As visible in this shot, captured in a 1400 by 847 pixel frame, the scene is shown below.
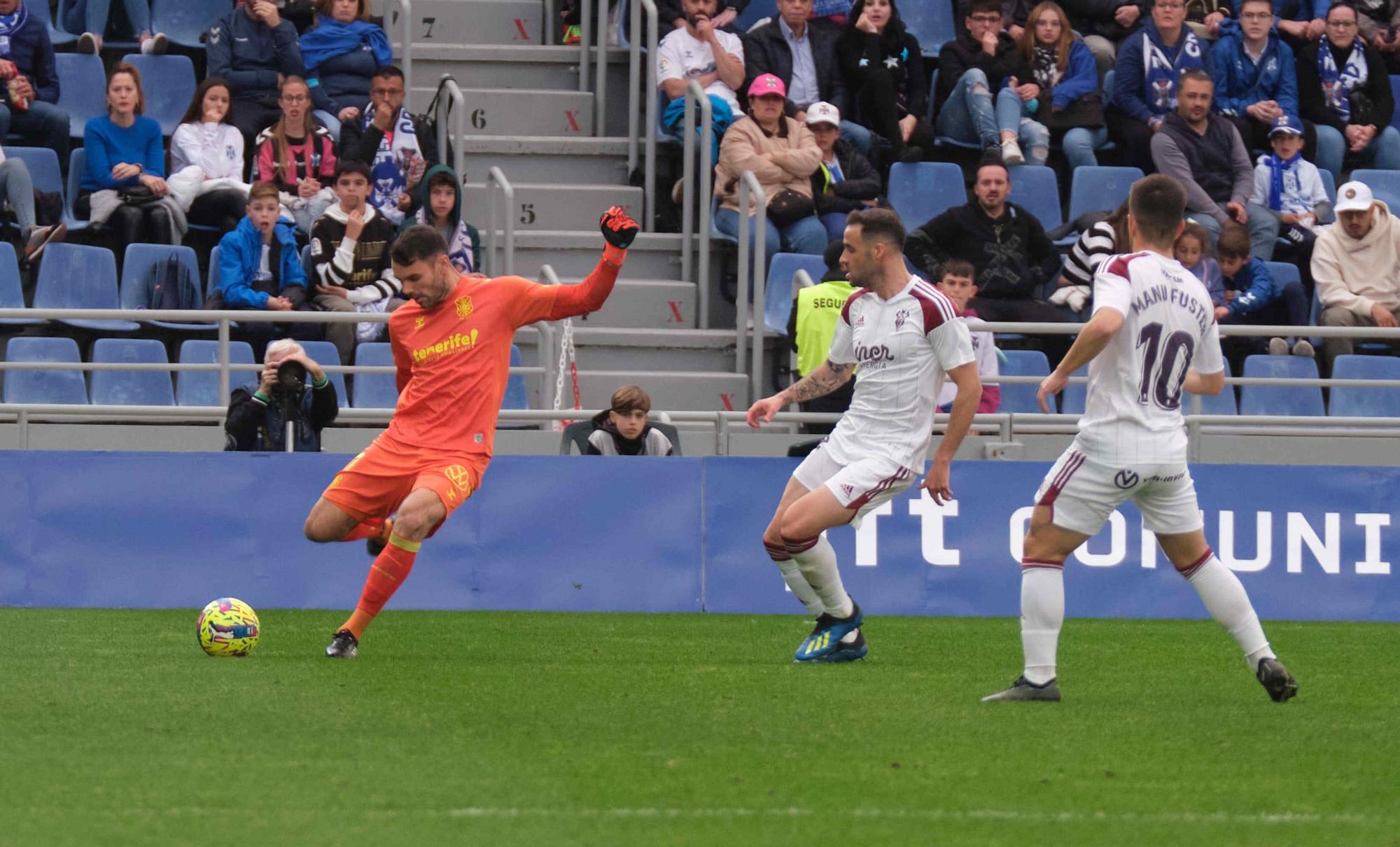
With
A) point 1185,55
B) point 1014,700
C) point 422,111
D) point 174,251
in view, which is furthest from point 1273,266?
point 1014,700

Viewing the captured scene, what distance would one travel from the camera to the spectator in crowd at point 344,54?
17.5 m

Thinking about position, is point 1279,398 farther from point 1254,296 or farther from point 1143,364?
point 1143,364

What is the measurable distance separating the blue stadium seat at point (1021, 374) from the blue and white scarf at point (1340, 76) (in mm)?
5333

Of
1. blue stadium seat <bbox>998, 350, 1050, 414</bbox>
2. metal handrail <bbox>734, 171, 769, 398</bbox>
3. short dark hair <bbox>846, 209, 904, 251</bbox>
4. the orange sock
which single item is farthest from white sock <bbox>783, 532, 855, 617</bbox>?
blue stadium seat <bbox>998, 350, 1050, 414</bbox>

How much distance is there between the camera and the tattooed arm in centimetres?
959

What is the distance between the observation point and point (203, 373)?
49.3 ft

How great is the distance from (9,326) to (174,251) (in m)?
1.43

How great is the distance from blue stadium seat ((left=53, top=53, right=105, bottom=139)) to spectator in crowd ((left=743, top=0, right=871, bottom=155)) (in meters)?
5.55

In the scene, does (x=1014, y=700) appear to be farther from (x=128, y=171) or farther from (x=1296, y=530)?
(x=128, y=171)

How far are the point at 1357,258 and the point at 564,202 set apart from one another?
7.00 meters

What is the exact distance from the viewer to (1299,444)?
15.4 metres

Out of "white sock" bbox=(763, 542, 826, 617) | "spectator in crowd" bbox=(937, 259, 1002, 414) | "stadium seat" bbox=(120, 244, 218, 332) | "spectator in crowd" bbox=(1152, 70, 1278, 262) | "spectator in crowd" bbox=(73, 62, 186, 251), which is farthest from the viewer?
"spectator in crowd" bbox=(1152, 70, 1278, 262)

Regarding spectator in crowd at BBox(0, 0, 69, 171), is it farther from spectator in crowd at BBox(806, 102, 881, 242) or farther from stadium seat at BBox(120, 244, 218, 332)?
spectator in crowd at BBox(806, 102, 881, 242)

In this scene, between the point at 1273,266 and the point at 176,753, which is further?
the point at 1273,266
